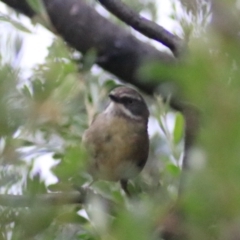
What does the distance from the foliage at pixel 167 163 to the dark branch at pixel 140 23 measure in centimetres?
36

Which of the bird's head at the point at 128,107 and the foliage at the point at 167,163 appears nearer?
the foliage at the point at 167,163

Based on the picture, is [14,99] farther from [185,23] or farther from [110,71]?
[110,71]

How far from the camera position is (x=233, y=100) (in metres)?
0.51

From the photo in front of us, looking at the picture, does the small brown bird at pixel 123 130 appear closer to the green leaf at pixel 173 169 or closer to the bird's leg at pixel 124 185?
the bird's leg at pixel 124 185

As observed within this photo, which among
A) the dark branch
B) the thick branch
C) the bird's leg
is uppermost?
the dark branch

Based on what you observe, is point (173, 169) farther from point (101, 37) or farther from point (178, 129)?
point (101, 37)

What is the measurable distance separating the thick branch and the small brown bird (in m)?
0.23

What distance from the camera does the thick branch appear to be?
189cm

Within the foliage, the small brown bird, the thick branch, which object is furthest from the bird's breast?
the foliage

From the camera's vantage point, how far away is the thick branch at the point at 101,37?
1.89 meters

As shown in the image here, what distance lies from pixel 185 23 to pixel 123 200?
1.52 ft

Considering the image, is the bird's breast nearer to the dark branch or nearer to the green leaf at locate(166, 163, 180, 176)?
the dark branch

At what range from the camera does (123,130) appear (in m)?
2.91

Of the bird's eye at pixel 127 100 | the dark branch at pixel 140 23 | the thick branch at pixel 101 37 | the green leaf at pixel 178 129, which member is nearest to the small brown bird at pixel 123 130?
the bird's eye at pixel 127 100
